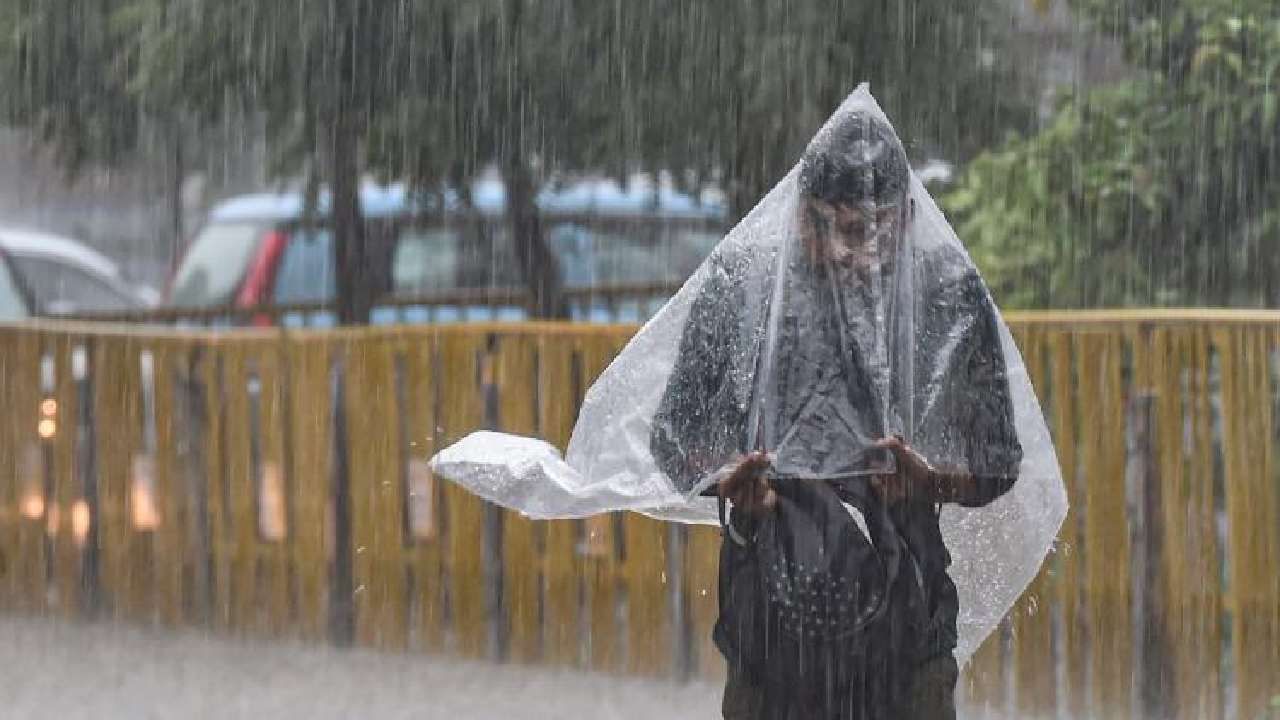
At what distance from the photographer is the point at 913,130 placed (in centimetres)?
1075

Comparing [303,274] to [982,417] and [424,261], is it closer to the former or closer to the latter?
[424,261]

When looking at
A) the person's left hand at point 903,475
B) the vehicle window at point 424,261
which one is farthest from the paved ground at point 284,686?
the vehicle window at point 424,261

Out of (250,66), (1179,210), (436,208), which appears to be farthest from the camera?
(436,208)

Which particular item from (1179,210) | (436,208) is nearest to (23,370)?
(436,208)

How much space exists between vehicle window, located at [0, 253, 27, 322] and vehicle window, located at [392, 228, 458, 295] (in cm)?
255

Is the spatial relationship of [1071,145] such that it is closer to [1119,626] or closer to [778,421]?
[1119,626]

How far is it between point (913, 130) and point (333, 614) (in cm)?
340

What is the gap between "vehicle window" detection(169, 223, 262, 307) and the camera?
54.5ft

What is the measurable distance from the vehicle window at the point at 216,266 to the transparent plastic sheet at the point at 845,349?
40.9 ft

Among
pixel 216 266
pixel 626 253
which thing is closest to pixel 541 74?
pixel 626 253

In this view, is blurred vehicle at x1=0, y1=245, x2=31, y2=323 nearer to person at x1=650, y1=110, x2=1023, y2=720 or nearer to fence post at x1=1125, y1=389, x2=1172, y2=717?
fence post at x1=1125, y1=389, x2=1172, y2=717

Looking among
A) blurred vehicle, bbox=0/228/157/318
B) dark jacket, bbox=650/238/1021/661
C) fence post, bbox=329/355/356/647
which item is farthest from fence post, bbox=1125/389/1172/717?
blurred vehicle, bbox=0/228/157/318

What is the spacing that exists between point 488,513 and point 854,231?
5.01 meters

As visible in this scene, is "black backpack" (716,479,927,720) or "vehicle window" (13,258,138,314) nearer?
"black backpack" (716,479,927,720)
